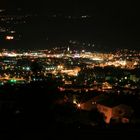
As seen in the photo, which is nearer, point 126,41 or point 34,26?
point 34,26

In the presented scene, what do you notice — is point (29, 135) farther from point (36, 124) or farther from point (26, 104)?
point (26, 104)

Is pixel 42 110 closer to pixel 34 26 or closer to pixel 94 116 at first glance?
pixel 94 116

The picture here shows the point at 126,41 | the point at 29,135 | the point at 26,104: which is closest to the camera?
the point at 29,135

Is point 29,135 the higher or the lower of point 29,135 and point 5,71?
the higher

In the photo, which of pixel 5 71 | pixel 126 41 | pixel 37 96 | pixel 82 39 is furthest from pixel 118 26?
pixel 37 96

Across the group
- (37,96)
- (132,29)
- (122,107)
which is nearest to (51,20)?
(132,29)

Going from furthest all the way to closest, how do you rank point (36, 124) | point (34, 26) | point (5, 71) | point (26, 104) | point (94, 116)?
Result: point (34, 26)
point (5, 71)
point (94, 116)
point (26, 104)
point (36, 124)
